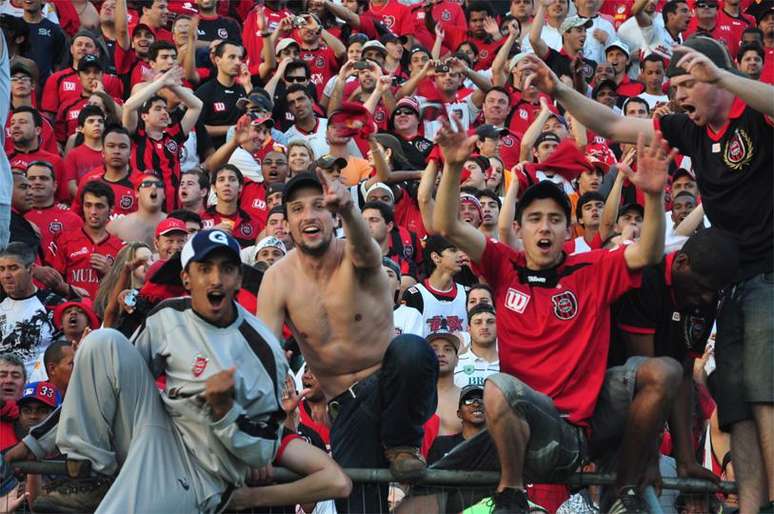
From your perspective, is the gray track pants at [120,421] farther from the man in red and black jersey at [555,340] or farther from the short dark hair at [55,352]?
the short dark hair at [55,352]

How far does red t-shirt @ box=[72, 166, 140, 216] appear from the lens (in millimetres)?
13719

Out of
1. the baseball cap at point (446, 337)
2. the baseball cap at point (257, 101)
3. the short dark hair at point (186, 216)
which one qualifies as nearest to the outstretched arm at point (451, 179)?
the baseball cap at point (446, 337)

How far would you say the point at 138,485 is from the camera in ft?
23.5

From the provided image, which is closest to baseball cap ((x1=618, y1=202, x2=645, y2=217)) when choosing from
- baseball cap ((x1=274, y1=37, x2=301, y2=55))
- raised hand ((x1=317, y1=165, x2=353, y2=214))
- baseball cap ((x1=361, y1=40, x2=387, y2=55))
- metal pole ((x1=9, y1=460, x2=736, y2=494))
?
baseball cap ((x1=361, y1=40, x2=387, y2=55))

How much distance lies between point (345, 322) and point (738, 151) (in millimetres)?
2296

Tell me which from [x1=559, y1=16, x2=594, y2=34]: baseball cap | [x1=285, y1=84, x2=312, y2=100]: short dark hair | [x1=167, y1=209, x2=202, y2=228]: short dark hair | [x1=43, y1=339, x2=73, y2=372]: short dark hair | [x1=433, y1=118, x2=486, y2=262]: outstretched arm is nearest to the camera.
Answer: [x1=433, y1=118, x2=486, y2=262]: outstretched arm

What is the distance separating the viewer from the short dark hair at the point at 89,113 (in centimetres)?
1476

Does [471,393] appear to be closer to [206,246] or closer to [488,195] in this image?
[206,246]

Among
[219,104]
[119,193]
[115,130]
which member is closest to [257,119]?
[219,104]

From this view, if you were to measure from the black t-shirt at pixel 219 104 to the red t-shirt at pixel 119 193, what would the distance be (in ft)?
6.89

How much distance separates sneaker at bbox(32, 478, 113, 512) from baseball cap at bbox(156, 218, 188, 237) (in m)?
4.41

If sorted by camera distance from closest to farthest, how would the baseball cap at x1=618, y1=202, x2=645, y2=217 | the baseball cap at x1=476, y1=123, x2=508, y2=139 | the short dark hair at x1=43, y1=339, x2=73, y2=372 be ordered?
the short dark hair at x1=43, y1=339, x2=73, y2=372
the baseball cap at x1=618, y1=202, x2=645, y2=217
the baseball cap at x1=476, y1=123, x2=508, y2=139

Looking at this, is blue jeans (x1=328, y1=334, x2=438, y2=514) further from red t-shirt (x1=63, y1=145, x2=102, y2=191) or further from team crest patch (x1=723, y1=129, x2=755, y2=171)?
red t-shirt (x1=63, y1=145, x2=102, y2=191)

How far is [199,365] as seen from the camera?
24.3ft
